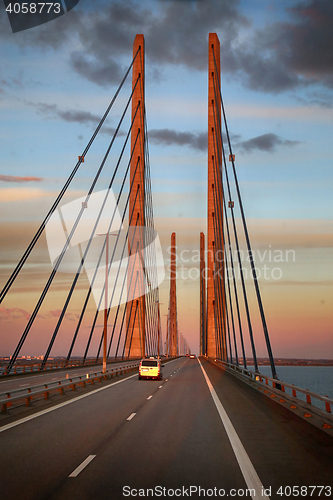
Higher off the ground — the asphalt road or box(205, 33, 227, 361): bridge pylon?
box(205, 33, 227, 361): bridge pylon

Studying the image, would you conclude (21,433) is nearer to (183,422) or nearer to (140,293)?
(183,422)

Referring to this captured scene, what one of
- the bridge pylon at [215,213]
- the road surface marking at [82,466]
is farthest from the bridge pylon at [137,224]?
the road surface marking at [82,466]

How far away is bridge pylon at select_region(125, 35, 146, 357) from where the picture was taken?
5881 centimetres

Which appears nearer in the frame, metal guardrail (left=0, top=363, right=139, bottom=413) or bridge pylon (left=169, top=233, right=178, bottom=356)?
metal guardrail (left=0, top=363, right=139, bottom=413)

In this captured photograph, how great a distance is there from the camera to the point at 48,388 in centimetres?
2108

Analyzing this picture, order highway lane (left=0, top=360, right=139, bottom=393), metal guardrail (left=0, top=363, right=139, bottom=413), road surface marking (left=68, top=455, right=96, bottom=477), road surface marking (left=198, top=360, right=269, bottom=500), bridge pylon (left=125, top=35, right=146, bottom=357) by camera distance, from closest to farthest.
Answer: road surface marking (left=198, top=360, right=269, bottom=500), road surface marking (left=68, top=455, right=96, bottom=477), metal guardrail (left=0, top=363, right=139, bottom=413), highway lane (left=0, top=360, right=139, bottom=393), bridge pylon (left=125, top=35, right=146, bottom=357)

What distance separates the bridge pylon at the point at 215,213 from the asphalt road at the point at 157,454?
3646 centimetres

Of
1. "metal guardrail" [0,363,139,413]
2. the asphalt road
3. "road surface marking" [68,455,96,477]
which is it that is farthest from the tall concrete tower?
"road surface marking" [68,455,96,477]

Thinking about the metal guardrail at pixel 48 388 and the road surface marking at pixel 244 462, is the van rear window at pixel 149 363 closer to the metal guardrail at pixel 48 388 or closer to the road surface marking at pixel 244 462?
the metal guardrail at pixel 48 388

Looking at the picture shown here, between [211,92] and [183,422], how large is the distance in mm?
50758

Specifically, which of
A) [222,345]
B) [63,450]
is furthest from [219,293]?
[63,450]

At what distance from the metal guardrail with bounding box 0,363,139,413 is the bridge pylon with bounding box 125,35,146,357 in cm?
1403

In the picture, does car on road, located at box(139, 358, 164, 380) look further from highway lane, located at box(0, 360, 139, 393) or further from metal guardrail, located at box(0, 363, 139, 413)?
highway lane, located at box(0, 360, 139, 393)

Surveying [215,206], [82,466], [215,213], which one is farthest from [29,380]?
[215,213]
